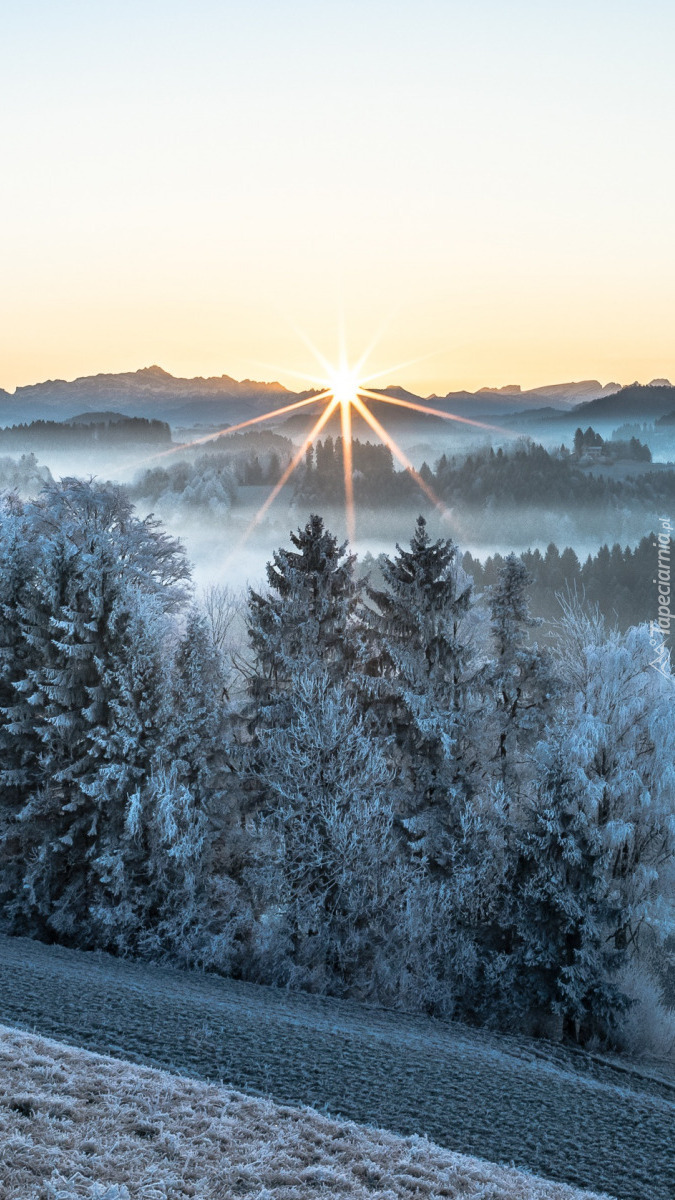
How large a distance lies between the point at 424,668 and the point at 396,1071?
17228 millimetres

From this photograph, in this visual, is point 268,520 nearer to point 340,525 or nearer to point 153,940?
point 340,525

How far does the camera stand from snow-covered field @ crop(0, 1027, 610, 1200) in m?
10.2

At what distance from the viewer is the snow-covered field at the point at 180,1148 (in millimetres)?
10156

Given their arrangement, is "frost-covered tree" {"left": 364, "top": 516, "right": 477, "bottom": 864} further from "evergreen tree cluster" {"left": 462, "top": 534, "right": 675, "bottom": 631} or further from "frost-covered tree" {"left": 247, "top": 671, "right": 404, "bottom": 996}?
"evergreen tree cluster" {"left": 462, "top": 534, "right": 675, "bottom": 631}

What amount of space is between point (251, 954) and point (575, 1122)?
50.0ft

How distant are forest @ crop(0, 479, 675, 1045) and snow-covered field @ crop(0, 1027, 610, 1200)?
14.8 m

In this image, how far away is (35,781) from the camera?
32750mm

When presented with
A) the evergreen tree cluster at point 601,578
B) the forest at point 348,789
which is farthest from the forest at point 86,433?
the forest at point 348,789

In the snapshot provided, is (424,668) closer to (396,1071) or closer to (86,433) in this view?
(396,1071)

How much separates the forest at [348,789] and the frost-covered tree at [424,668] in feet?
0.29

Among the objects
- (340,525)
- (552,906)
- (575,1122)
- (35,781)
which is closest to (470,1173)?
(575,1122)

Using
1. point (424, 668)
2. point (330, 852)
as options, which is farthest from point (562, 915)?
point (424, 668)

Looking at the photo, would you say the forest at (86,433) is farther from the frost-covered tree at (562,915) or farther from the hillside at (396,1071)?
the hillside at (396,1071)

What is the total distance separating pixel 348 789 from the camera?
30203 millimetres
